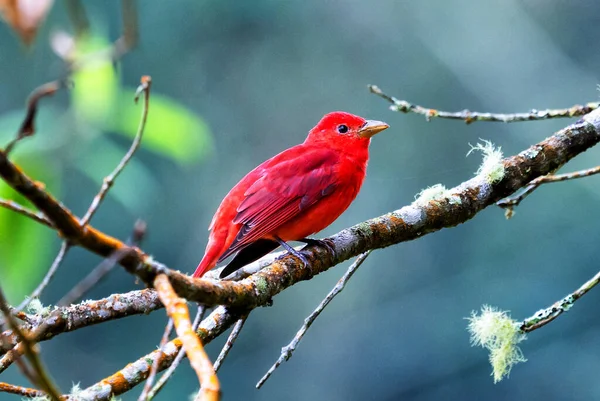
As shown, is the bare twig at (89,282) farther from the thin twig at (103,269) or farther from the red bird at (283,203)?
the red bird at (283,203)

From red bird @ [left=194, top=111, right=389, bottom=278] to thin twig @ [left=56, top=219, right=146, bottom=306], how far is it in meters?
1.66

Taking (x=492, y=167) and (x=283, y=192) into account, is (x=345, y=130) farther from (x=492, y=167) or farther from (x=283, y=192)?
(x=492, y=167)

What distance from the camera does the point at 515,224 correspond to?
8.23m

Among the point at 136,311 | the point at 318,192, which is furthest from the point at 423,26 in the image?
the point at 136,311

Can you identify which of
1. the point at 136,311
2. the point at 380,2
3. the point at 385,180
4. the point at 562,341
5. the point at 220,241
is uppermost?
the point at 380,2

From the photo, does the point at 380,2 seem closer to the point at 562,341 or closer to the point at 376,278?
the point at 376,278

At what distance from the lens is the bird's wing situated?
10.2 ft

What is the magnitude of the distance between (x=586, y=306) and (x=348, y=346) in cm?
245

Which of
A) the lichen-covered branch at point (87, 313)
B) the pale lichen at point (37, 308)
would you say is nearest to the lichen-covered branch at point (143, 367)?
the lichen-covered branch at point (87, 313)

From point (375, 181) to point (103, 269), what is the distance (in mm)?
7371

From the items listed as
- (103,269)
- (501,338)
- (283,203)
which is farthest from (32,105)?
(283,203)

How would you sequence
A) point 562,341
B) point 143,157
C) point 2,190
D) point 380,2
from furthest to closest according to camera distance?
point 380,2
point 143,157
point 562,341
point 2,190

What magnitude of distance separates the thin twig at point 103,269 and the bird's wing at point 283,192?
5.68 ft

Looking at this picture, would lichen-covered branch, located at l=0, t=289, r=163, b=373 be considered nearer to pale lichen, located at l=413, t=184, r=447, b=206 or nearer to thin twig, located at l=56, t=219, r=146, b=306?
thin twig, located at l=56, t=219, r=146, b=306
